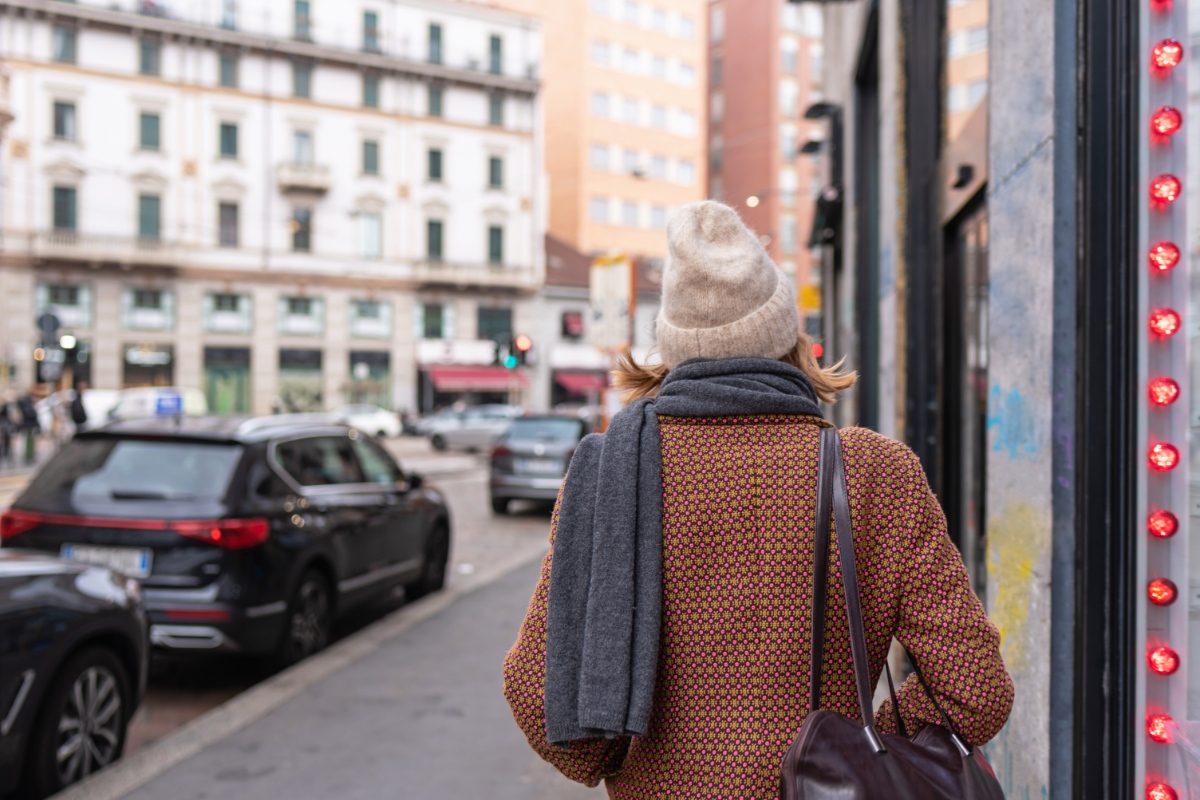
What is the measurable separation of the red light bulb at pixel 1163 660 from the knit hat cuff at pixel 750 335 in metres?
1.21

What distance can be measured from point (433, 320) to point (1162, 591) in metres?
49.3

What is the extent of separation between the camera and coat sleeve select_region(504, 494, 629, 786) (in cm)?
182

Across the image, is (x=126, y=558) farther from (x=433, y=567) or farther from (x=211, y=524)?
(x=433, y=567)

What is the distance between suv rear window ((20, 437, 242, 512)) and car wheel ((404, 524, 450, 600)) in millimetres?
2870

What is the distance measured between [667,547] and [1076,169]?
1.72 meters

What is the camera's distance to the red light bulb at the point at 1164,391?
2.39 m

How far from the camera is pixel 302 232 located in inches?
1892

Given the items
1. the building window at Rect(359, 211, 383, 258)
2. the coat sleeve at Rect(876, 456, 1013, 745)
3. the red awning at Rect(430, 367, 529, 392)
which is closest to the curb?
the coat sleeve at Rect(876, 456, 1013, 745)

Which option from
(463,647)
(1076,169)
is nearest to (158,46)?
(463,647)

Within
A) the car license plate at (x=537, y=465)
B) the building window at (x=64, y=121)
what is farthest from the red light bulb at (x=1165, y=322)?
the building window at (x=64, y=121)

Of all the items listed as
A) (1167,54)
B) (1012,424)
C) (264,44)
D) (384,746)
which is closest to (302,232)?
(264,44)

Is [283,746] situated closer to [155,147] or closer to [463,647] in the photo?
[463,647]

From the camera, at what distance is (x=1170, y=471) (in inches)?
95.0

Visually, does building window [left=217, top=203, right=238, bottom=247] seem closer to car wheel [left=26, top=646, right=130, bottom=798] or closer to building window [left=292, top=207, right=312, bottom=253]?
building window [left=292, top=207, right=312, bottom=253]
